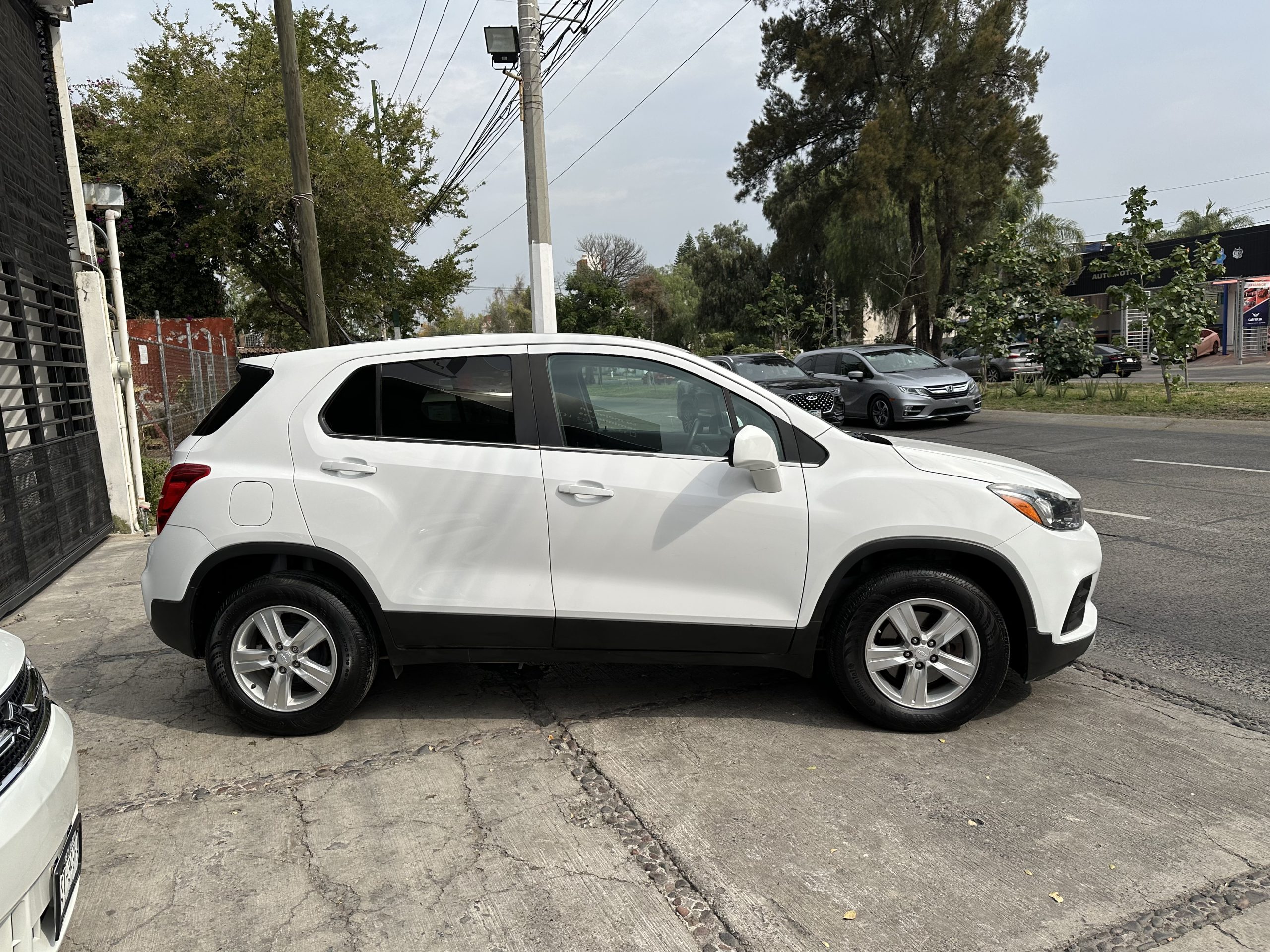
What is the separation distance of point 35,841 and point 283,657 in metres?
1.80

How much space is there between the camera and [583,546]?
13.0 ft

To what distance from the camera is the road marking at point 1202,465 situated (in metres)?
10.2

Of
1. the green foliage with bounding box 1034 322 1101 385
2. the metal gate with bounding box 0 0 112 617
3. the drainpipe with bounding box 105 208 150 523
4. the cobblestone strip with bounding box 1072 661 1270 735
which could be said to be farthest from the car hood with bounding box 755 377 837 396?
the cobblestone strip with bounding box 1072 661 1270 735

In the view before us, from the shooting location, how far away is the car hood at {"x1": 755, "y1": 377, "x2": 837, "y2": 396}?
18.1m

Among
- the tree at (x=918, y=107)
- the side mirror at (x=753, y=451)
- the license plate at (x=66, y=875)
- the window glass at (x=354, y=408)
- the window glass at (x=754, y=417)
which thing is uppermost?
the tree at (x=918, y=107)

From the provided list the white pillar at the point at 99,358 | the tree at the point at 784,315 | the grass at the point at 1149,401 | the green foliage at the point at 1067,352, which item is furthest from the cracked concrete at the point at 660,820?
the tree at the point at 784,315

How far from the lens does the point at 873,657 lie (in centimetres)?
396

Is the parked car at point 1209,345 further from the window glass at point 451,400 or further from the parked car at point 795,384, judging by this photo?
the window glass at point 451,400

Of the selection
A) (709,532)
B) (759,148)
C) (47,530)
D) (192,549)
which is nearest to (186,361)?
(47,530)

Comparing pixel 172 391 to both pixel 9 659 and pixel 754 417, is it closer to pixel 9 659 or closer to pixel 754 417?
pixel 754 417

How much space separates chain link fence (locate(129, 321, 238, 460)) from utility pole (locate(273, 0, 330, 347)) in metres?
1.88

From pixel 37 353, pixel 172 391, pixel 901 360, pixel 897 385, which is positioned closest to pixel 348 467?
pixel 37 353

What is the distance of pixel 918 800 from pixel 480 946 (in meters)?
Result: 1.68

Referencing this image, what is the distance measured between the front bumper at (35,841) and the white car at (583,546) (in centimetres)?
152
